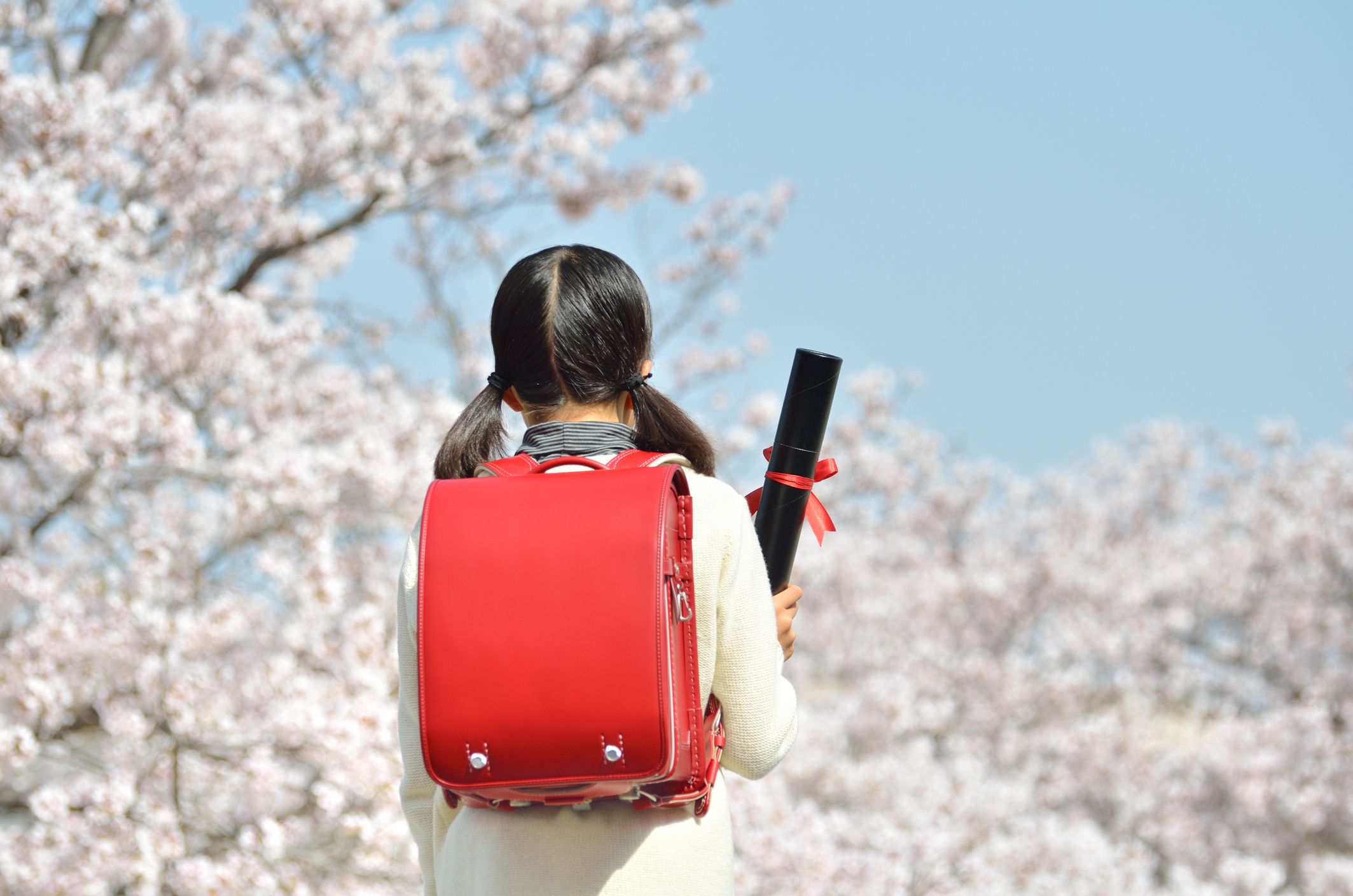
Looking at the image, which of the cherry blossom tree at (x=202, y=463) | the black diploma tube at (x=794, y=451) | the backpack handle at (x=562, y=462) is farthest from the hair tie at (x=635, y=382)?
the cherry blossom tree at (x=202, y=463)

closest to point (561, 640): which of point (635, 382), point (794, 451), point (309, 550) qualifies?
point (635, 382)

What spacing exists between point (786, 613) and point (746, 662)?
182 millimetres

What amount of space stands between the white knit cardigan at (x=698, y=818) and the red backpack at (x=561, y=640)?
0.05m

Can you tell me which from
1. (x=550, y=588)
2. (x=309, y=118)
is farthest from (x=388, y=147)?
(x=550, y=588)

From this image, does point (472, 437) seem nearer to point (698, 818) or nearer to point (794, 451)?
point (794, 451)

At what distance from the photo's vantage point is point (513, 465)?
136 centimetres

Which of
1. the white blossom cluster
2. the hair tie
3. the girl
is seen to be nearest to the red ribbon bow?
the girl

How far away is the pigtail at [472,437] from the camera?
1469mm

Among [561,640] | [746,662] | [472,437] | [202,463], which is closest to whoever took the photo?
[561,640]

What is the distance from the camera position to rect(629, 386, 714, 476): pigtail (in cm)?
141

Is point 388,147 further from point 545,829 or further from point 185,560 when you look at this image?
point 545,829

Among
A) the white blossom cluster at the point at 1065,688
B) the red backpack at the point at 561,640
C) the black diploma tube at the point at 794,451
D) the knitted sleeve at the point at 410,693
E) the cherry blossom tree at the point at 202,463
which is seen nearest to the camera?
the red backpack at the point at 561,640

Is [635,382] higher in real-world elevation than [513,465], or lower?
higher

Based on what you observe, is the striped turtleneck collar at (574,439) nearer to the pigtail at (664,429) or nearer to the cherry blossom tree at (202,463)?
the pigtail at (664,429)
